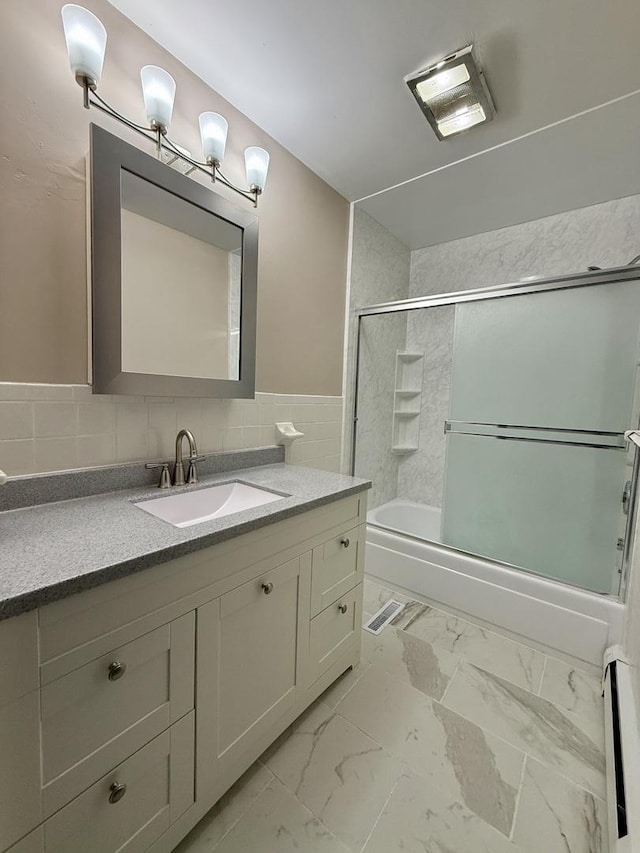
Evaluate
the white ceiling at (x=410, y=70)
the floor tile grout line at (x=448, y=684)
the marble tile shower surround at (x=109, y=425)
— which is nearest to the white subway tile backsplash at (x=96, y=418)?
the marble tile shower surround at (x=109, y=425)

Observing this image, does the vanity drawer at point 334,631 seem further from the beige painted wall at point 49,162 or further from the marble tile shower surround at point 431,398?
the marble tile shower surround at point 431,398

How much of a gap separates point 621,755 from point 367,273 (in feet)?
8.24

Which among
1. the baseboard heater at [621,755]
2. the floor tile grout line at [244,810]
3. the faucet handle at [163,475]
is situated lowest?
the floor tile grout line at [244,810]

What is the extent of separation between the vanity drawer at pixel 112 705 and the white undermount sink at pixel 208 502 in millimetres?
443

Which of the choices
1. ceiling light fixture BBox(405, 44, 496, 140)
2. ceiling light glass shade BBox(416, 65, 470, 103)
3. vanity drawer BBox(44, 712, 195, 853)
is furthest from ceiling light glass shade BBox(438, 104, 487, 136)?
vanity drawer BBox(44, 712, 195, 853)

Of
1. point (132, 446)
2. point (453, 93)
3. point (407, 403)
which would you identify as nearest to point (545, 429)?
point (407, 403)

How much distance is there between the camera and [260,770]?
1.09 m

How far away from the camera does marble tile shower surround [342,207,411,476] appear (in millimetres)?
2262

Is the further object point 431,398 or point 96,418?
point 431,398

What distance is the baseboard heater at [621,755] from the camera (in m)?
0.84

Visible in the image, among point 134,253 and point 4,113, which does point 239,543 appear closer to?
point 134,253

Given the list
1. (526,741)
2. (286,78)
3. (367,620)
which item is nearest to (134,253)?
(286,78)

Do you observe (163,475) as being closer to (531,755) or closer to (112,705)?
(112,705)

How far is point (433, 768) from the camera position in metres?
1.11
